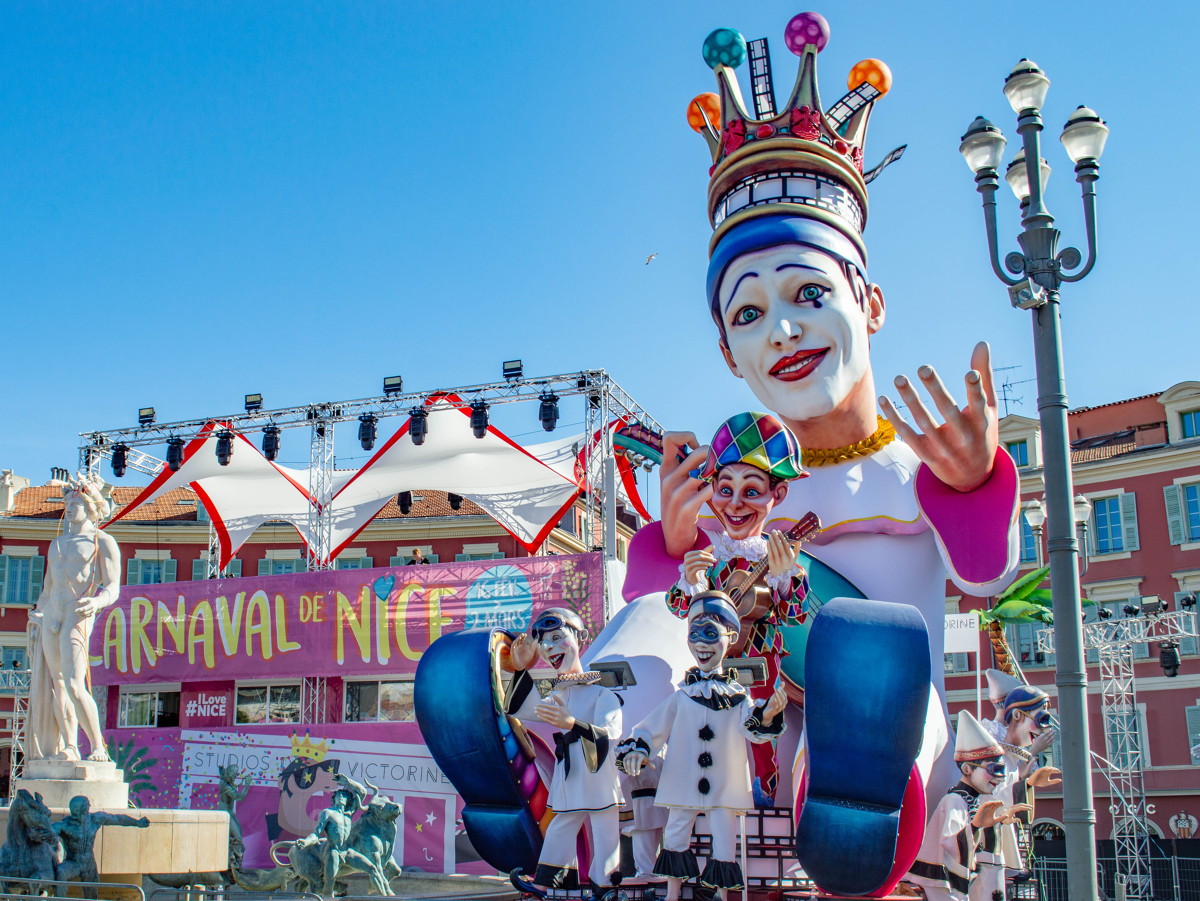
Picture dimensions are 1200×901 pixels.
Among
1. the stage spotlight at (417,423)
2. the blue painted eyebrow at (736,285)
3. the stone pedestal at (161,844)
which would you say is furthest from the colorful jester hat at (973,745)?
the stage spotlight at (417,423)

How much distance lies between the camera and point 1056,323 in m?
6.21

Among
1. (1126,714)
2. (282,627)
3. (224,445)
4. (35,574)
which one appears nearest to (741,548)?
(282,627)

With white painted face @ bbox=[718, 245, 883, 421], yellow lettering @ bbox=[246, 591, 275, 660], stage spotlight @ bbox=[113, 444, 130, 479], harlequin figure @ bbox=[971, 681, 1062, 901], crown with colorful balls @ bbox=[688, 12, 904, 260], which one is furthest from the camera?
stage spotlight @ bbox=[113, 444, 130, 479]

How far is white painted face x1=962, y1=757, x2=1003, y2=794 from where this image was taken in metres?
6.19

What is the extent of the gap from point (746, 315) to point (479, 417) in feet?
37.8

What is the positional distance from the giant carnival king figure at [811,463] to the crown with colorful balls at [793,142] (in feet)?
0.04

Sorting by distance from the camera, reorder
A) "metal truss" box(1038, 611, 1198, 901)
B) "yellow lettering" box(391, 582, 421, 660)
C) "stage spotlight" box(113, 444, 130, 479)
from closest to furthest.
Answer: "metal truss" box(1038, 611, 1198, 901) < "yellow lettering" box(391, 582, 421, 660) < "stage spotlight" box(113, 444, 130, 479)

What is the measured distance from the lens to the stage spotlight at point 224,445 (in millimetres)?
19250

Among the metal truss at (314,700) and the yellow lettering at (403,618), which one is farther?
the metal truss at (314,700)

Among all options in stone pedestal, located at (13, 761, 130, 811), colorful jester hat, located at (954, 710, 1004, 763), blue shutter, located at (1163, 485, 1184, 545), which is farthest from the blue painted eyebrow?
blue shutter, located at (1163, 485, 1184, 545)

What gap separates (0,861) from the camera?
7812 mm

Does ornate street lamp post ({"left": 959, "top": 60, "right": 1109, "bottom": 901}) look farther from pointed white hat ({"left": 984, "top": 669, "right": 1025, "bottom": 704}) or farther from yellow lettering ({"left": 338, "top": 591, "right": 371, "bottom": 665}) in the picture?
yellow lettering ({"left": 338, "top": 591, "right": 371, "bottom": 665})

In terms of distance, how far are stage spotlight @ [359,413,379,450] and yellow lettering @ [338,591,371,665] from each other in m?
2.44

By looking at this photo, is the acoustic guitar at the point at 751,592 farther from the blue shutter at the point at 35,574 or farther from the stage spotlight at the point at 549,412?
the blue shutter at the point at 35,574
